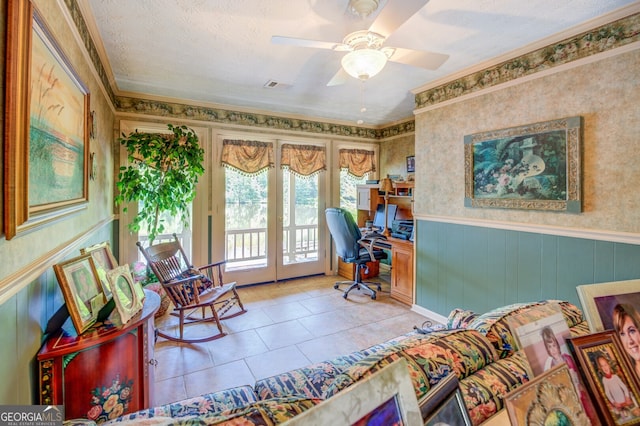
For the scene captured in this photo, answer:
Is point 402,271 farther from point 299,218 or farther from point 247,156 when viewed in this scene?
point 247,156

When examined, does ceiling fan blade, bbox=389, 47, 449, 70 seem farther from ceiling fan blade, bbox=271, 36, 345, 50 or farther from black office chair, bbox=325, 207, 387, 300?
black office chair, bbox=325, 207, 387, 300

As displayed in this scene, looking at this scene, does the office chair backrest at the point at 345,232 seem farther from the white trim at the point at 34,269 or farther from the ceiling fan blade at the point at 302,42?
the white trim at the point at 34,269

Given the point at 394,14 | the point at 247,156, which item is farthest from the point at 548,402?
the point at 247,156

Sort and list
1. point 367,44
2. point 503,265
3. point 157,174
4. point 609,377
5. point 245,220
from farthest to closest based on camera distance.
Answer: point 245,220 → point 157,174 → point 503,265 → point 367,44 → point 609,377

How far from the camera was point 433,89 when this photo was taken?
3.23 m

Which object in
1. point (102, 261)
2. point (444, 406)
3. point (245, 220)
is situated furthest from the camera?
point (245, 220)

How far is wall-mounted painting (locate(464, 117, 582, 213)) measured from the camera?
7.27ft

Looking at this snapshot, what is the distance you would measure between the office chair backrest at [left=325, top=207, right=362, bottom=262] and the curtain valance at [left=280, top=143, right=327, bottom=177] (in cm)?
101

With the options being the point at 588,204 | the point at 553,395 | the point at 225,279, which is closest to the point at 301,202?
the point at 225,279

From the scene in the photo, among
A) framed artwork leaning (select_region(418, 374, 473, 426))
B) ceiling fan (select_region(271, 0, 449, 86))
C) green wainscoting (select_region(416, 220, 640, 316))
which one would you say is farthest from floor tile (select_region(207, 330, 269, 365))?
ceiling fan (select_region(271, 0, 449, 86))

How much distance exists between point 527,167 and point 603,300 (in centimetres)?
177

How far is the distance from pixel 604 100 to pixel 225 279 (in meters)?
4.43

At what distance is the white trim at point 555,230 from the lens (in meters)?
1.99

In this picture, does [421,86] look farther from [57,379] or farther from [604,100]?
[57,379]
